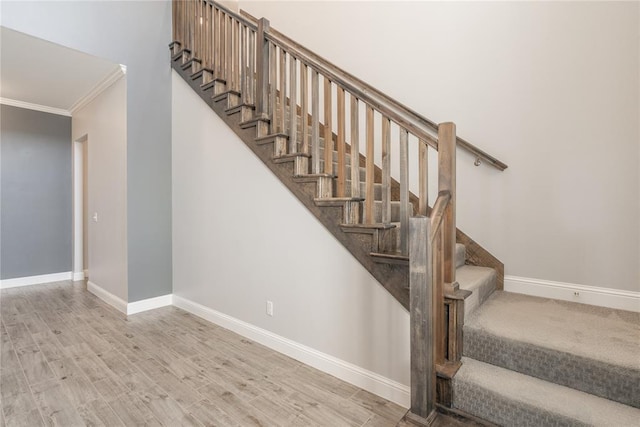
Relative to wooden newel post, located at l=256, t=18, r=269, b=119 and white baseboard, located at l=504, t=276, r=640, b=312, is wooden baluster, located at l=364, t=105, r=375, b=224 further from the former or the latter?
white baseboard, located at l=504, t=276, r=640, b=312

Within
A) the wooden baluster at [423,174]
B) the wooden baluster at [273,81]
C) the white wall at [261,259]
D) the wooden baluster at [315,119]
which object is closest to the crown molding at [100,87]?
the white wall at [261,259]

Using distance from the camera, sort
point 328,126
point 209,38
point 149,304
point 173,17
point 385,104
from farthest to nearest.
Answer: point 173,17
point 149,304
point 209,38
point 385,104
point 328,126

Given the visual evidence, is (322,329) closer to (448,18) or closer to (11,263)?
(448,18)

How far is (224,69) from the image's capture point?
9.93 ft

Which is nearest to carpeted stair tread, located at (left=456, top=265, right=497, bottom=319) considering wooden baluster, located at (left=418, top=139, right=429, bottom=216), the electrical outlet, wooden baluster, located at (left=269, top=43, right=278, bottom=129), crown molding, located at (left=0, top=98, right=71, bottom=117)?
wooden baluster, located at (left=418, top=139, right=429, bottom=216)

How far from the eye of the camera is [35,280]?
452 cm

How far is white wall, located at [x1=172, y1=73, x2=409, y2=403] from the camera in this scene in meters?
1.99

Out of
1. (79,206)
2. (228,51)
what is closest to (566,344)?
(228,51)

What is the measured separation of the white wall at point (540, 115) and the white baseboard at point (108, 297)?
360cm

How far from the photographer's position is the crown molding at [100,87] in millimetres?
3254

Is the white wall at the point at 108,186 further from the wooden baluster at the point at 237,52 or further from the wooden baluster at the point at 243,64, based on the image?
the wooden baluster at the point at 243,64

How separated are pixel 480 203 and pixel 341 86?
1.54 metres

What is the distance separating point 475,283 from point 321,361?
1.21m

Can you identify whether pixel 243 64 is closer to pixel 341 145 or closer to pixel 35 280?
pixel 341 145
